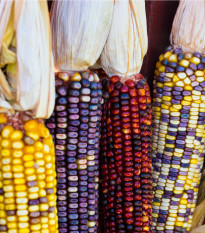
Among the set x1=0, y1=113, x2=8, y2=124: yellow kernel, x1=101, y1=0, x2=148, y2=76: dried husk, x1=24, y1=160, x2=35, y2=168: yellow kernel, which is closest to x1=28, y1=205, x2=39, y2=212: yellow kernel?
x1=24, y1=160, x2=35, y2=168: yellow kernel

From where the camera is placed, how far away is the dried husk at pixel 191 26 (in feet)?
4.43

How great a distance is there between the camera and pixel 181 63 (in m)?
1.31

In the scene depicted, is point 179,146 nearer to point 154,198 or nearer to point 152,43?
point 154,198

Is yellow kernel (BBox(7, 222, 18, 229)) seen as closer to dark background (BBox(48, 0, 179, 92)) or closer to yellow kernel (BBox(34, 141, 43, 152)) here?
yellow kernel (BBox(34, 141, 43, 152))

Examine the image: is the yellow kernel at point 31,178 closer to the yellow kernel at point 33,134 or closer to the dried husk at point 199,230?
the yellow kernel at point 33,134

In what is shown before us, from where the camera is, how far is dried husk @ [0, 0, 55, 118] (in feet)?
2.87

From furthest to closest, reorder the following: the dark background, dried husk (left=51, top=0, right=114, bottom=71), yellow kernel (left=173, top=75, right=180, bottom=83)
A: the dark background < yellow kernel (left=173, top=75, right=180, bottom=83) < dried husk (left=51, top=0, right=114, bottom=71)

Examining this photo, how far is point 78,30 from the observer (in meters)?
1.05

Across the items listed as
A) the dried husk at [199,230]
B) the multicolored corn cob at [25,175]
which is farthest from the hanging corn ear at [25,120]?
the dried husk at [199,230]

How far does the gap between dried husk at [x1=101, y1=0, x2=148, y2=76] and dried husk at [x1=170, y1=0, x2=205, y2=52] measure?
8.7 inches

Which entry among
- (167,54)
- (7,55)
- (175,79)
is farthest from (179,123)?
(7,55)

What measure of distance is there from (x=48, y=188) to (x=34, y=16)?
45cm

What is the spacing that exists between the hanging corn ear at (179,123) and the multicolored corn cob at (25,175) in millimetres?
543

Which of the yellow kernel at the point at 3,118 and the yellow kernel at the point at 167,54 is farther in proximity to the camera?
the yellow kernel at the point at 167,54
